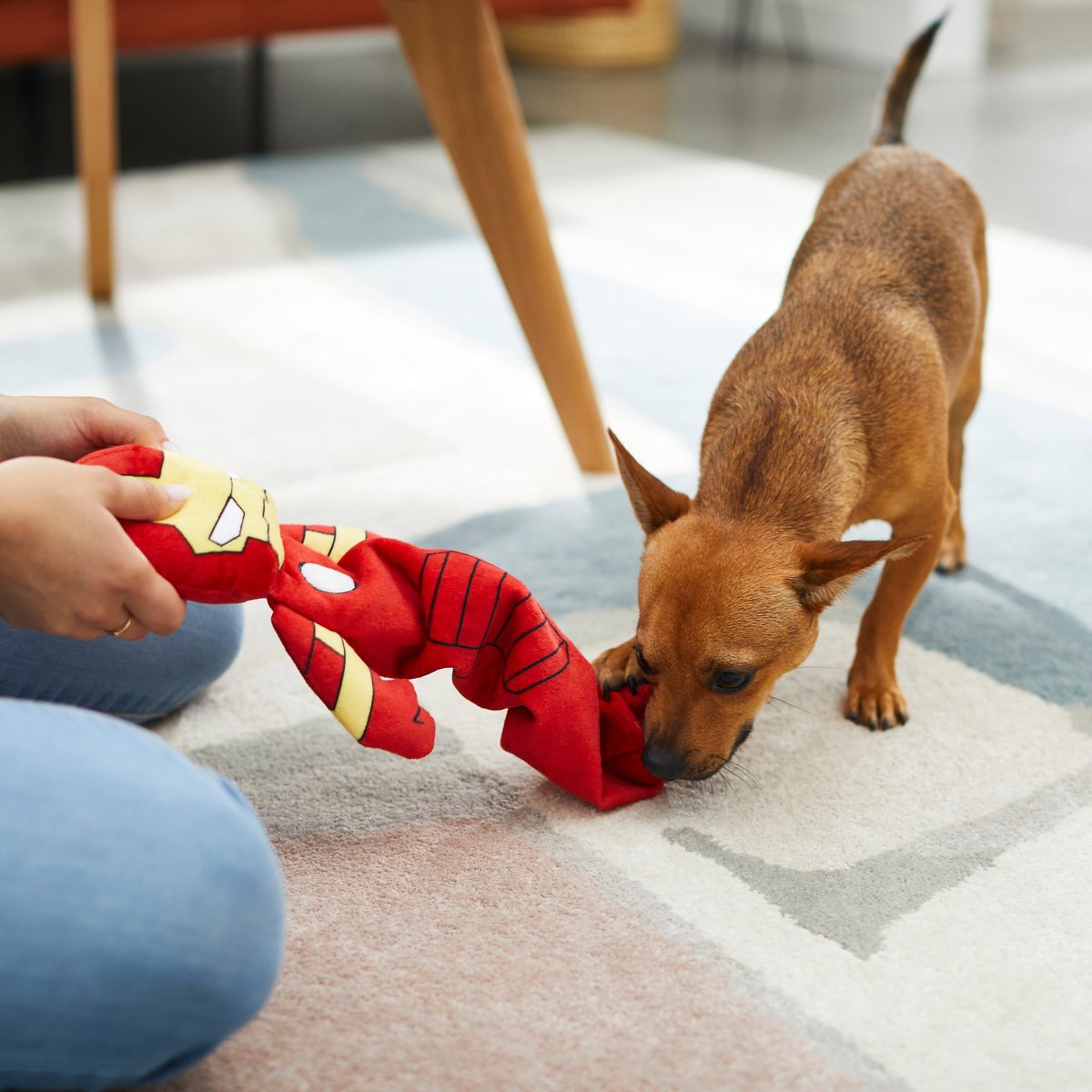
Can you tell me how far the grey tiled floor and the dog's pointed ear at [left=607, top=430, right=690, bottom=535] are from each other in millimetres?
2555

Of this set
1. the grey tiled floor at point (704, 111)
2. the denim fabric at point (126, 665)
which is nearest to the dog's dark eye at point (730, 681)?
the denim fabric at point (126, 665)

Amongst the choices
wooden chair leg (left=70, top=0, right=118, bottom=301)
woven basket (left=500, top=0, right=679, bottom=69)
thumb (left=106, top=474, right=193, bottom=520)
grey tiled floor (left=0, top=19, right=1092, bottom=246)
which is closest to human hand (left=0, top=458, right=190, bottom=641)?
thumb (left=106, top=474, right=193, bottom=520)

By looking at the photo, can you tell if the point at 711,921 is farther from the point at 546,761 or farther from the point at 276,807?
the point at 276,807

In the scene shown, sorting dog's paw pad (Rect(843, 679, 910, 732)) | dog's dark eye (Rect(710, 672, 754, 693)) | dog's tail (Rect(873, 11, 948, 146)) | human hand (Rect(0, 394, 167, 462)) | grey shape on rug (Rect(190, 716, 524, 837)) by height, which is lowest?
grey shape on rug (Rect(190, 716, 524, 837))

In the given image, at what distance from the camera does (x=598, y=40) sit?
644 cm

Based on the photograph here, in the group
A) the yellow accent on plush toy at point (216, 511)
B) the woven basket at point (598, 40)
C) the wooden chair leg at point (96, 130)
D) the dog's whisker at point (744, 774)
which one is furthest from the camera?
the woven basket at point (598, 40)

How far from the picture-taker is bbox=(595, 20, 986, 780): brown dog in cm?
134

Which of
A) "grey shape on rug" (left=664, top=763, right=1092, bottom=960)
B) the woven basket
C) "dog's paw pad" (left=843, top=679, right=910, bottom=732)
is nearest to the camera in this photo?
"grey shape on rug" (left=664, top=763, right=1092, bottom=960)

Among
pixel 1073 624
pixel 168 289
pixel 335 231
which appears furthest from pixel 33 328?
pixel 1073 624

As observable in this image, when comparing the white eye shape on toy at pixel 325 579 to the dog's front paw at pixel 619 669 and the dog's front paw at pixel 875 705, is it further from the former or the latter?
the dog's front paw at pixel 875 705

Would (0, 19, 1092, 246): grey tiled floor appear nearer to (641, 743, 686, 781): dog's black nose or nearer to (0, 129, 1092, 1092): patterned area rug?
(0, 129, 1092, 1092): patterned area rug

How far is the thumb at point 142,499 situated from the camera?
1.05 metres

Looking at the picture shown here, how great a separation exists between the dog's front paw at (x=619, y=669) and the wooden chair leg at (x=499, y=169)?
659 millimetres

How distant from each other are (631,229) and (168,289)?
1.28m
